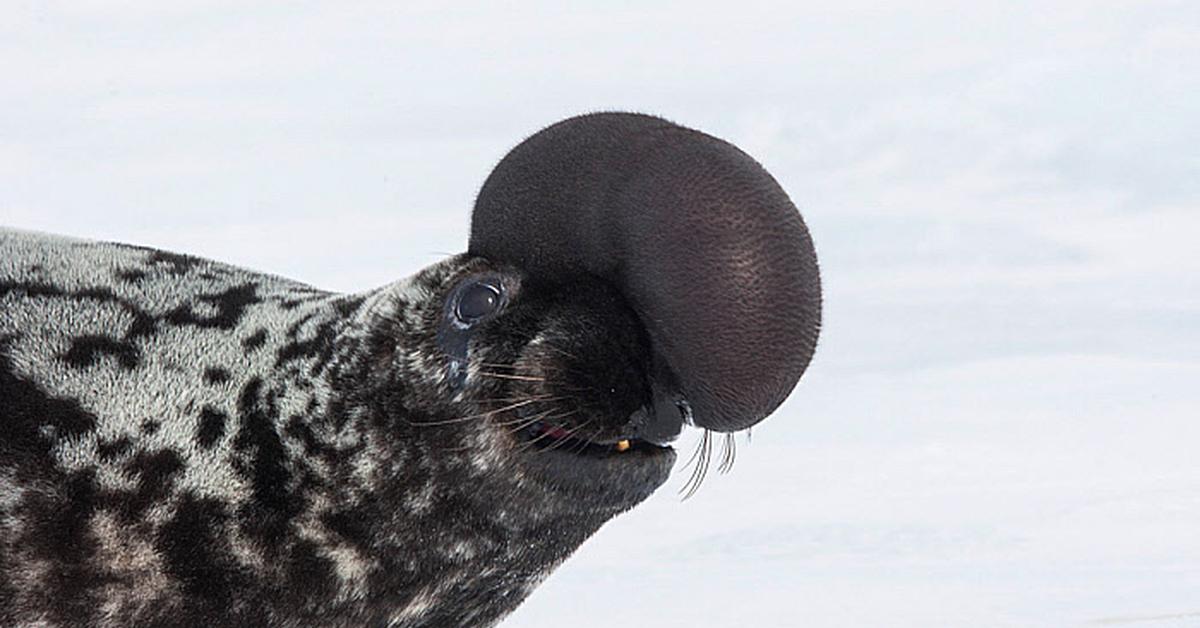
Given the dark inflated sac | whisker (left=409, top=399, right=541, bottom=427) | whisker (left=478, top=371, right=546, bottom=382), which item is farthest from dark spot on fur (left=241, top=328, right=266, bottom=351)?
whisker (left=478, top=371, right=546, bottom=382)

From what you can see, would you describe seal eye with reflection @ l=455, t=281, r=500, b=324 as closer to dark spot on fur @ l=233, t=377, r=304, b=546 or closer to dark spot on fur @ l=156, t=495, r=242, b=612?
dark spot on fur @ l=233, t=377, r=304, b=546

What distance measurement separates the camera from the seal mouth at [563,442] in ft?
11.4

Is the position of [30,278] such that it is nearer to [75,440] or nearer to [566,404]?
[75,440]

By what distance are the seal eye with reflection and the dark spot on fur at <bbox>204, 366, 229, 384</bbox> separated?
499 mm

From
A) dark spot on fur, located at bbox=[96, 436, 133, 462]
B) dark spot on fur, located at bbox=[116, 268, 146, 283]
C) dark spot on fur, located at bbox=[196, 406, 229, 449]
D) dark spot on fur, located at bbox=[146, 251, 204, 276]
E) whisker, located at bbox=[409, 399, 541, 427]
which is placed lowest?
whisker, located at bbox=[409, 399, 541, 427]

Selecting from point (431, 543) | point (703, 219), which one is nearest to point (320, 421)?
point (431, 543)

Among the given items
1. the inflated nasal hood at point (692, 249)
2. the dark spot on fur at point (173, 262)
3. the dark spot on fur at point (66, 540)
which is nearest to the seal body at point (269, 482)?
the dark spot on fur at point (66, 540)

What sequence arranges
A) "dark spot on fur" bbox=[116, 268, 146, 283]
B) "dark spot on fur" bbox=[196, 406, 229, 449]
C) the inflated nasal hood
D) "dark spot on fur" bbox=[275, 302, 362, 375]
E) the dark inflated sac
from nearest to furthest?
1. the inflated nasal hood
2. the dark inflated sac
3. "dark spot on fur" bbox=[196, 406, 229, 449]
4. "dark spot on fur" bbox=[275, 302, 362, 375]
5. "dark spot on fur" bbox=[116, 268, 146, 283]

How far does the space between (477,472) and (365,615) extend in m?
0.39

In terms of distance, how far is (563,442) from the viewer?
349 centimetres

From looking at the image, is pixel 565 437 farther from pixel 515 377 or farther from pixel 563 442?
pixel 515 377

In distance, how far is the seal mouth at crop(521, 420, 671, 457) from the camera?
3.48 meters

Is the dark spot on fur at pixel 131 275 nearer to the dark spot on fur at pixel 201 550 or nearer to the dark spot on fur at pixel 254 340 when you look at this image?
the dark spot on fur at pixel 254 340

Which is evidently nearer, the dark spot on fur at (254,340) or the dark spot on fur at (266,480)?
the dark spot on fur at (266,480)
